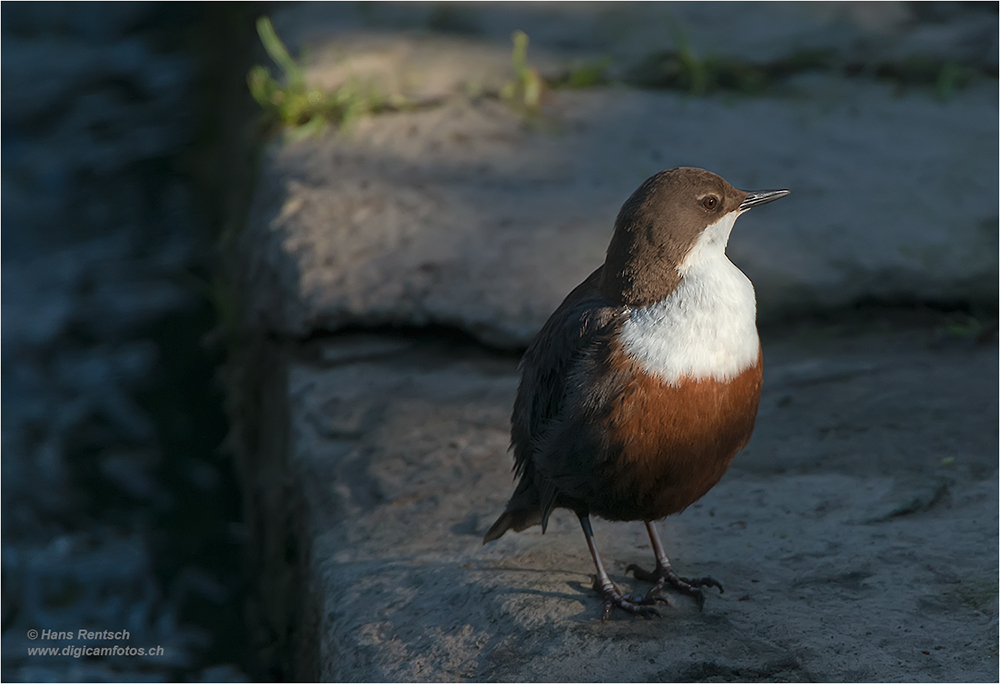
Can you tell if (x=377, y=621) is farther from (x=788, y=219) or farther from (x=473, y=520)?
(x=788, y=219)

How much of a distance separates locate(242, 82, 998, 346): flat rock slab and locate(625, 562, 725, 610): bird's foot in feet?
4.46

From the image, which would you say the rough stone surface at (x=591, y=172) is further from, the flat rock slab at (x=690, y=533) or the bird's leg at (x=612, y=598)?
the bird's leg at (x=612, y=598)

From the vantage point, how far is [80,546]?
14.6ft

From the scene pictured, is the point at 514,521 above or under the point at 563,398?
under

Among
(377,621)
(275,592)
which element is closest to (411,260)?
(275,592)

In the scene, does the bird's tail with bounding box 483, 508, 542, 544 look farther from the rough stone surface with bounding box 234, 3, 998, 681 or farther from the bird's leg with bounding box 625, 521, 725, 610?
the bird's leg with bounding box 625, 521, 725, 610

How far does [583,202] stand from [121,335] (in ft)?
8.75

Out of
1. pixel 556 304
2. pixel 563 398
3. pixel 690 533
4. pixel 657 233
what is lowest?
pixel 690 533

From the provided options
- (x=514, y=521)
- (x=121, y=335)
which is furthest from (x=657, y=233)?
(x=121, y=335)

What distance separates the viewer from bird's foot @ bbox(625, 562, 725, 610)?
2.82 metres

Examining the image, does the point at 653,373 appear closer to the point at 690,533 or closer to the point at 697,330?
the point at 697,330

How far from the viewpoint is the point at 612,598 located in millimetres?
2799

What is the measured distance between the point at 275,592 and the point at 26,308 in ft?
9.23

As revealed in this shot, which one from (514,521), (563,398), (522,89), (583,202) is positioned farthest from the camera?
(522,89)
